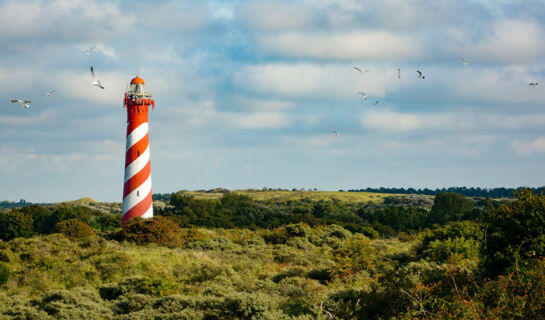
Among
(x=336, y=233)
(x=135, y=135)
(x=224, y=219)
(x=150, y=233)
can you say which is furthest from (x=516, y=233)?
(x=224, y=219)

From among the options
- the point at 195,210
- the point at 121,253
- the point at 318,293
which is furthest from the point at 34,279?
the point at 195,210

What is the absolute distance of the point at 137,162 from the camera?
3791cm

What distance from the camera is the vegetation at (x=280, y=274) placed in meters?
13.8

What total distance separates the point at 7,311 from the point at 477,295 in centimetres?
1428

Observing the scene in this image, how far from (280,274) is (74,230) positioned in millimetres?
18718

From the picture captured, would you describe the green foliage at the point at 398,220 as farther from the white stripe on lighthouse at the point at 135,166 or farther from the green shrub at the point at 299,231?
the white stripe on lighthouse at the point at 135,166

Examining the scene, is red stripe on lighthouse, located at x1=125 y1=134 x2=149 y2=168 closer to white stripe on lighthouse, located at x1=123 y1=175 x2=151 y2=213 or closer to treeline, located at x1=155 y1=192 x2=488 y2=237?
white stripe on lighthouse, located at x1=123 y1=175 x2=151 y2=213

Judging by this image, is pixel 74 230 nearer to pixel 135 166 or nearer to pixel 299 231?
pixel 135 166

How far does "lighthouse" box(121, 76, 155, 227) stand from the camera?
37.8m

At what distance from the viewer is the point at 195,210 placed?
70688mm

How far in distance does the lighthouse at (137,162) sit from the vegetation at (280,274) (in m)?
2.87

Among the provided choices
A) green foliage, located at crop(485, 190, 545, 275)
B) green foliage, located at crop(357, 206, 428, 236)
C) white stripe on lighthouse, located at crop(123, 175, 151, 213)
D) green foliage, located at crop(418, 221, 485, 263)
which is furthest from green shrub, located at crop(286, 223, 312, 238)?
green foliage, located at crop(357, 206, 428, 236)

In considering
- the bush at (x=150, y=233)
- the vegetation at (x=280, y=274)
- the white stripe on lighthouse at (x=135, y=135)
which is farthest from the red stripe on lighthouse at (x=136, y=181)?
the bush at (x=150, y=233)

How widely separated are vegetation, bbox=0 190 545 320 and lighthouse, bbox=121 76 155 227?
9.42 ft
